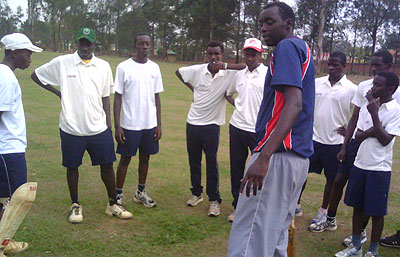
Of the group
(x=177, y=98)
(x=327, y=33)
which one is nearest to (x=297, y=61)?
(x=177, y=98)

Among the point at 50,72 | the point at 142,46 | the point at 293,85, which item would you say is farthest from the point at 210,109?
the point at 293,85

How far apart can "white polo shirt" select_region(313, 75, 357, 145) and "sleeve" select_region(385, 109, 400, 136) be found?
87 centimetres

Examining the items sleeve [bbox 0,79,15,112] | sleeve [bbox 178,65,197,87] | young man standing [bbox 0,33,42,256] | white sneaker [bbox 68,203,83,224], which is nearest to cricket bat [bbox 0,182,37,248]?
young man standing [bbox 0,33,42,256]

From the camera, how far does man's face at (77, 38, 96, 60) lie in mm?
4586

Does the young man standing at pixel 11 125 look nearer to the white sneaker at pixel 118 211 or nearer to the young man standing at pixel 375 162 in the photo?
the white sneaker at pixel 118 211

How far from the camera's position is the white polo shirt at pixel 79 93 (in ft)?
14.8

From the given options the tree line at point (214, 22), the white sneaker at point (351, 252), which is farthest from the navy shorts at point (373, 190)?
the tree line at point (214, 22)

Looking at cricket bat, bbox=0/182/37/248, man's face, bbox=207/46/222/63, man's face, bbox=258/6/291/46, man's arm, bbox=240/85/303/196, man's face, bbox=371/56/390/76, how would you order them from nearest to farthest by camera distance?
man's arm, bbox=240/85/303/196 → man's face, bbox=258/6/291/46 → cricket bat, bbox=0/182/37/248 → man's face, bbox=371/56/390/76 → man's face, bbox=207/46/222/63

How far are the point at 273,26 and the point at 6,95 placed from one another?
2459mm

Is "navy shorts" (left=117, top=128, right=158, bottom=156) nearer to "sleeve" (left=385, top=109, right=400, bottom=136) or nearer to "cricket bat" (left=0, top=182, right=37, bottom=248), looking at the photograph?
"cricket bat" (left=0, top=182, right=37, bottom=248)

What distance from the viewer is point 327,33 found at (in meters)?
54.8

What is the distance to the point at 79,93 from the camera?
4.53 meters

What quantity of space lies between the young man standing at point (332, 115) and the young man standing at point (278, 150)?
7.26 ft

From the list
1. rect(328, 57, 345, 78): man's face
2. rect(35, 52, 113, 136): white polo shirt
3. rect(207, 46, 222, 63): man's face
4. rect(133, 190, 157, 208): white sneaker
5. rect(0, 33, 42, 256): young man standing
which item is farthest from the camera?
rect(133, 190, 157, 208): white sneaker
